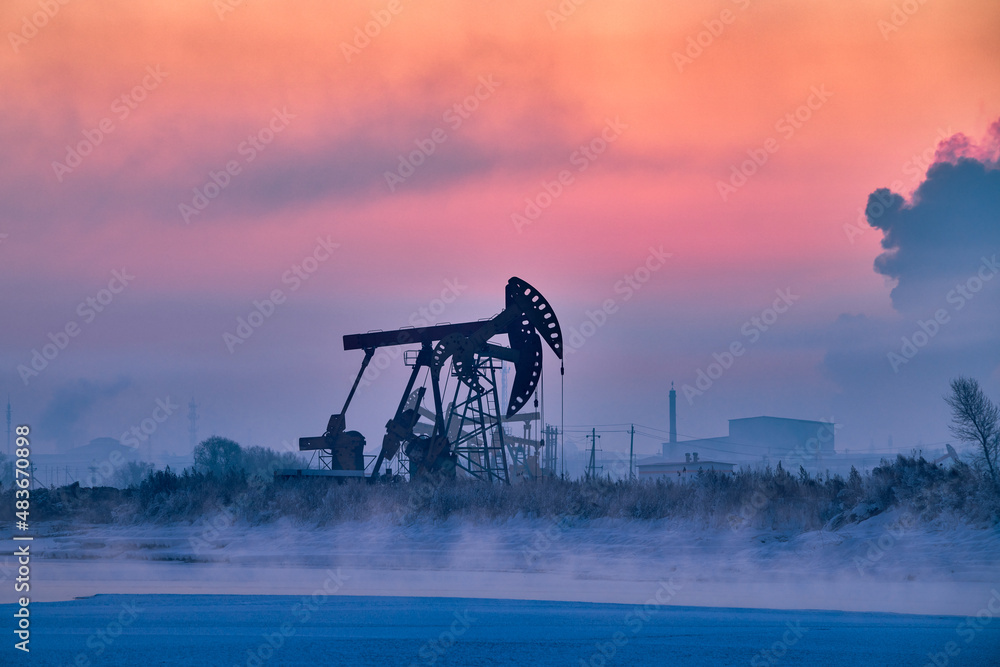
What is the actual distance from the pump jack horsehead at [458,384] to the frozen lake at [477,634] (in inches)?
778

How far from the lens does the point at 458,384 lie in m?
36.4

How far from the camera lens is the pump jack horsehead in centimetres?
3562

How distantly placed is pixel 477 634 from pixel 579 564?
8.27m

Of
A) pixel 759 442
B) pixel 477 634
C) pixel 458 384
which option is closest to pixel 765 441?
pixel 759 442

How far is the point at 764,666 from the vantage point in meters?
11.1

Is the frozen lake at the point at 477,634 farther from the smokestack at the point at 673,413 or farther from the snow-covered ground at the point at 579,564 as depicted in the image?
the smokestack at the point at 673,413

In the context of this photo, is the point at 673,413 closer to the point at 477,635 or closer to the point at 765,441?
the point at 765,441

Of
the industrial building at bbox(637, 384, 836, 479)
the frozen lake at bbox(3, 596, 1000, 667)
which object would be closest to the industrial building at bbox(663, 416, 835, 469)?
the industrial building at bbox(637, 384, 836, 479)

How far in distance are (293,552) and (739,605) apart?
1163 cm

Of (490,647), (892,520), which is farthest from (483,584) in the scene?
(892,520)

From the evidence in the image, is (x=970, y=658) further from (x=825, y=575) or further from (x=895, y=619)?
(x=825, y=575)

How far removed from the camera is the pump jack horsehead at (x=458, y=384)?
35625 mm

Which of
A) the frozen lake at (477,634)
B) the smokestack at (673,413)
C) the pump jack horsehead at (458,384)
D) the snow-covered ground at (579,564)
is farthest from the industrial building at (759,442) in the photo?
the frozen lake at (477,634)

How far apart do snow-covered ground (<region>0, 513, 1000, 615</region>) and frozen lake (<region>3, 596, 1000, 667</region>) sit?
49.0 inches
